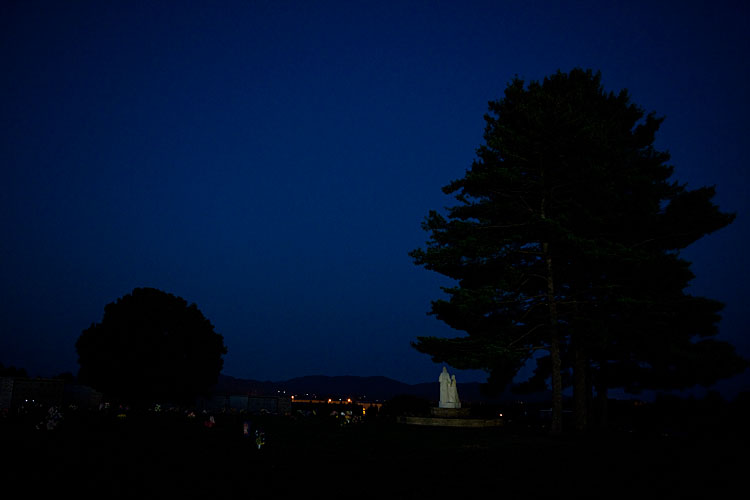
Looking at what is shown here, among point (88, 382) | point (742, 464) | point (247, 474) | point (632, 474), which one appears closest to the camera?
point (247, 474)

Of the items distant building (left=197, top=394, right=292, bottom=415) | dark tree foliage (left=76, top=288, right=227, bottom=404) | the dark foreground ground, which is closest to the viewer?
the dark foreground ground

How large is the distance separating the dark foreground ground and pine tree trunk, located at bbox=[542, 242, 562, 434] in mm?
3118

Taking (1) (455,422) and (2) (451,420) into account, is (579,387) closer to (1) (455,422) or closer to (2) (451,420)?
(1) (455,422)

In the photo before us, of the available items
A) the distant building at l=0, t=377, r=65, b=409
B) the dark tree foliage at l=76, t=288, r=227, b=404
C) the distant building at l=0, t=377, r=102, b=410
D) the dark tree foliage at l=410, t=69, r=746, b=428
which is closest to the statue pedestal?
the dark tree foliage at l=410, t=69, r=746, b=428

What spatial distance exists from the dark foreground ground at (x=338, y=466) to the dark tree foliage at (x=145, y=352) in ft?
85.0

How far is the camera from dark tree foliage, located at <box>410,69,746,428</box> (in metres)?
17.6

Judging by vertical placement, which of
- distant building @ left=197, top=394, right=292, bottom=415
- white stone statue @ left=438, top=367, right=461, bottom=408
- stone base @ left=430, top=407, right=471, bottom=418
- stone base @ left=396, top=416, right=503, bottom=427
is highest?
white stone statue @ left=438, top=367, right=461, bottom=408

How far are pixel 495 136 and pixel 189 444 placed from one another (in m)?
14.9

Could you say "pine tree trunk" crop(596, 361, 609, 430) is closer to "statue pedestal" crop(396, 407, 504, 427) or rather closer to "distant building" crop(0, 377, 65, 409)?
"statue pedestal" crop(396, 407, 504, 427)

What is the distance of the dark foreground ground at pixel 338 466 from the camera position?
6.63m

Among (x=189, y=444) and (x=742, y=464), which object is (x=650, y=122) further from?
(x=189, y=444)

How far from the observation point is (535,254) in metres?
19.1

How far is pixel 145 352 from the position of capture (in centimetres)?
3825

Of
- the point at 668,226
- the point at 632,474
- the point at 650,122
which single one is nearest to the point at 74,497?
the point at 632,474
